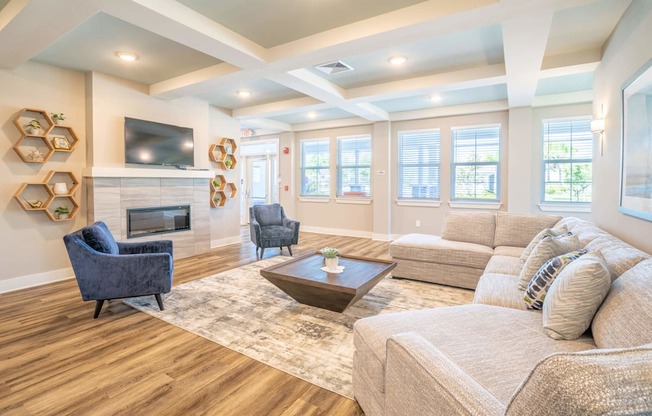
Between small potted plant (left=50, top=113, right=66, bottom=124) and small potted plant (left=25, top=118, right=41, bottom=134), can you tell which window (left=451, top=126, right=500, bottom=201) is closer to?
small potted plant (left=50, top=113, right=66, bottom=124)

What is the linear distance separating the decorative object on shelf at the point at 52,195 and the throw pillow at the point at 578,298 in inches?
201

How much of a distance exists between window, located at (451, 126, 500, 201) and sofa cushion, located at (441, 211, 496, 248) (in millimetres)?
2266

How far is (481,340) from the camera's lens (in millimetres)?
1571

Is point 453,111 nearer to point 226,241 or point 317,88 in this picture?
point 317,88

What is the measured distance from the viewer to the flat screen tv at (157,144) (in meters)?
→ 4.76

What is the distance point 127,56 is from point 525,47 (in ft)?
13.9

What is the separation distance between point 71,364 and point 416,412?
2349 millimetres

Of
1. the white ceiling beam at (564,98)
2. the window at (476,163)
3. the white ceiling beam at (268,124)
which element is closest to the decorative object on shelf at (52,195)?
the white ceiling beam at (268,124)

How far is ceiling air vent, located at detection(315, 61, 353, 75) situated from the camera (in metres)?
4.03

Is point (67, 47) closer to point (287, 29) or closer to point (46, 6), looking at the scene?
point (46, 6)

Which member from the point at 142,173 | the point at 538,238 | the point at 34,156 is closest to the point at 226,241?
the point at 142,173

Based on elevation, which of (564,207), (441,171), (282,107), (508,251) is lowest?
(508,251)

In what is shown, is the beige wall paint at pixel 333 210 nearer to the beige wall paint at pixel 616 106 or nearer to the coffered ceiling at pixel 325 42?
the coffered ceiling at pixel 325 42

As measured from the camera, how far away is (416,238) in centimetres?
433
